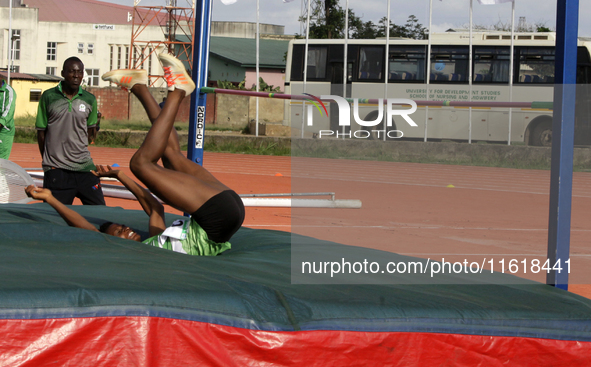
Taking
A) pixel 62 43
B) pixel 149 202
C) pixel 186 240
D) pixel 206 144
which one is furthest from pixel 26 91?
pixel 186 240

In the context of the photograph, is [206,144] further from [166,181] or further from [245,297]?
[245,297]

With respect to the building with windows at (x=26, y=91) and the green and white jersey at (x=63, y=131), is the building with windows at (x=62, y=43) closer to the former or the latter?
the building with windows at (x=26, y=91)

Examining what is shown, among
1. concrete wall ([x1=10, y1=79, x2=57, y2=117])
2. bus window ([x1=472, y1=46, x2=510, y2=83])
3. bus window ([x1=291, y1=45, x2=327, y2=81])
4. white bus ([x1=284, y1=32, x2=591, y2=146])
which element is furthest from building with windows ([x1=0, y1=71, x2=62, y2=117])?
bus window ([x1=472, y1=46, x2=510, y2=83])

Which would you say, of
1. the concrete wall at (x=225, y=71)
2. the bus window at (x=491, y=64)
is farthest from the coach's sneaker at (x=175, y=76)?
the concrete wall at (x=225, y=71)

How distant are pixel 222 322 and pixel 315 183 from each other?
53.4 inches

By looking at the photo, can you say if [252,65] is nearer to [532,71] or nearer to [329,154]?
[532,71]

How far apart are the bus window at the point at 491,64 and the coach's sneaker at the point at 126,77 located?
11.1 m

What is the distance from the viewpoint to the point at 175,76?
3117mm

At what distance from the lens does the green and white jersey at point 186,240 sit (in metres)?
2.92

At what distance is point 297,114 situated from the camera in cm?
316

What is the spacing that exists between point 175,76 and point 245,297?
5.10ft

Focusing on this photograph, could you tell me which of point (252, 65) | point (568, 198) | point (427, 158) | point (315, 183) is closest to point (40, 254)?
point (315, 183)

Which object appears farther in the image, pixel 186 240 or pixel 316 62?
pixel 316 62

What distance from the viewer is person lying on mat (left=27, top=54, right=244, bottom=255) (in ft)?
Result: 9.19
